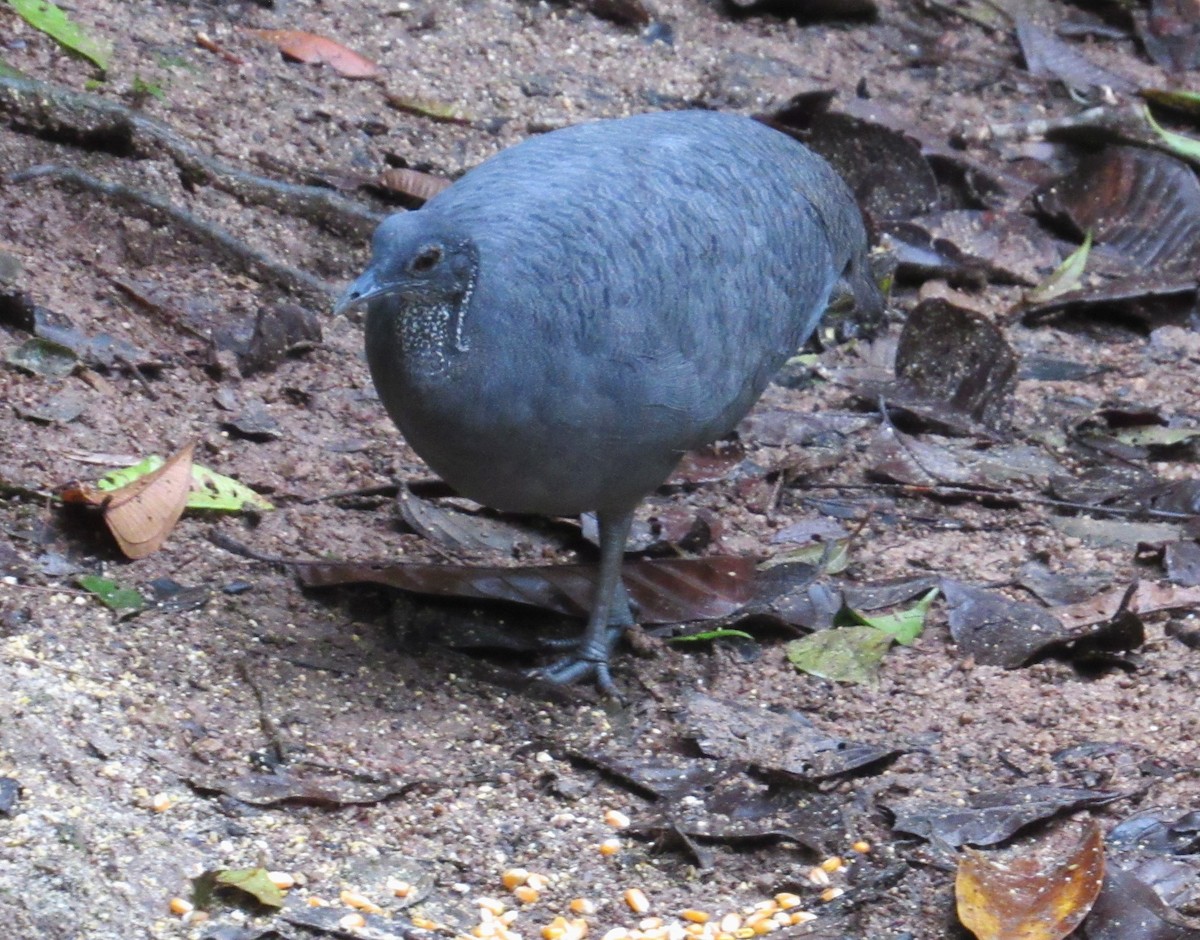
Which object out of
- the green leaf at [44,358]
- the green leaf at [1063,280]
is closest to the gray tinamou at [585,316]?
the green leaf at [44,358]

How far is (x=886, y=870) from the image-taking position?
3.61m

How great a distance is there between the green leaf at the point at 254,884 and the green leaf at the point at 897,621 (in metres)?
1.93

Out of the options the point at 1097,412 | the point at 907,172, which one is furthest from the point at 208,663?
the point at 907,172

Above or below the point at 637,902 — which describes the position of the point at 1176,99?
above

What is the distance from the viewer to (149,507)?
432cm

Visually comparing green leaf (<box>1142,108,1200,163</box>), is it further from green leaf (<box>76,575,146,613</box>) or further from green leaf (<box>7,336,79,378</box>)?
green leaf (<box>76,575,146,613</box>)

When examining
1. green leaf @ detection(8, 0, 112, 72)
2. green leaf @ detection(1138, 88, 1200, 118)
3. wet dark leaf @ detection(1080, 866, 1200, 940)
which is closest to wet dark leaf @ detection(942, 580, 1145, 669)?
wet dark leaf @ detection(1080, 866, 1200, 940)

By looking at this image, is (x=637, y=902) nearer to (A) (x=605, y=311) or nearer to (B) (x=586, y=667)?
(B) (x=586, y=667)

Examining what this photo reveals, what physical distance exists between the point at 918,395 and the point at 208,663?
293 centimetres

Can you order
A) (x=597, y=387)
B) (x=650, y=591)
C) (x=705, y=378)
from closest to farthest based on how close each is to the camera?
(x=597, y=387) < (x=705, y=378) < (x=650, y=591)

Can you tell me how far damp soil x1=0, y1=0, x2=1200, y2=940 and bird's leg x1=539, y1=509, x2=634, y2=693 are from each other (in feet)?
0.31

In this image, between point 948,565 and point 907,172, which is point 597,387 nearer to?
point 948,565

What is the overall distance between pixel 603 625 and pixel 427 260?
121cm

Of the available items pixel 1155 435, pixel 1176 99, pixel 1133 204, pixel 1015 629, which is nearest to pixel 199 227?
pixel 1015 629
